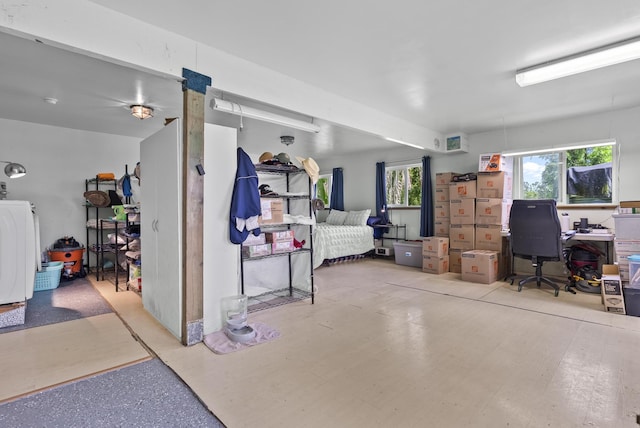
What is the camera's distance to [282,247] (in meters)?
3.75

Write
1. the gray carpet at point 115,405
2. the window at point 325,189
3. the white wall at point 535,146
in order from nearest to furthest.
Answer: the gray carpet at point 115,405, the white wall at point 535,146, the window at point 325,189

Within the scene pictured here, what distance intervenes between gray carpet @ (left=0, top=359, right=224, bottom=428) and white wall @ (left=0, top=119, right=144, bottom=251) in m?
3.68

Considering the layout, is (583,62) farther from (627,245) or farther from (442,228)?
(442,228)

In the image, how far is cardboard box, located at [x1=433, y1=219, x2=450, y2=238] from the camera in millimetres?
6148

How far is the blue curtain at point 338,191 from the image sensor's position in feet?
28.7

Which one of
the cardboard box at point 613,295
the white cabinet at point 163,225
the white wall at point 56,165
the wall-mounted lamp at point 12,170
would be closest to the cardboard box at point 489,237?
the cardboard box at point 613,295

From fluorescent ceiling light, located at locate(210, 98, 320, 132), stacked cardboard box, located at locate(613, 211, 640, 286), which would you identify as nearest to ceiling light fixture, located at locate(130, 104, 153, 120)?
fluorescent ceiling light, located at locate(210, 98, 320, 132)

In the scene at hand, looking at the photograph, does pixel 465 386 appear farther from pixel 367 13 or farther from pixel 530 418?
pixel 367 13

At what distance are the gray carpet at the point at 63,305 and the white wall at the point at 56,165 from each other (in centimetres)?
133

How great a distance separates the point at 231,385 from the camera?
207 cm

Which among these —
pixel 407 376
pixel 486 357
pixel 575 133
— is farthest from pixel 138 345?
pixel 575 133

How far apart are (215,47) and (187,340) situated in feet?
8.51

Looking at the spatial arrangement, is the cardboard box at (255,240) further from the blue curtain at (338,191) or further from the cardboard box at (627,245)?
the blue curtain at (338,191)

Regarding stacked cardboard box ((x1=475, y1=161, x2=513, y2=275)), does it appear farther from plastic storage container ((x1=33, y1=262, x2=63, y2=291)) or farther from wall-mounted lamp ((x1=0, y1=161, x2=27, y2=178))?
wall-mounted lamp ((x1=0, y1=161, x2=27, y2=178))
